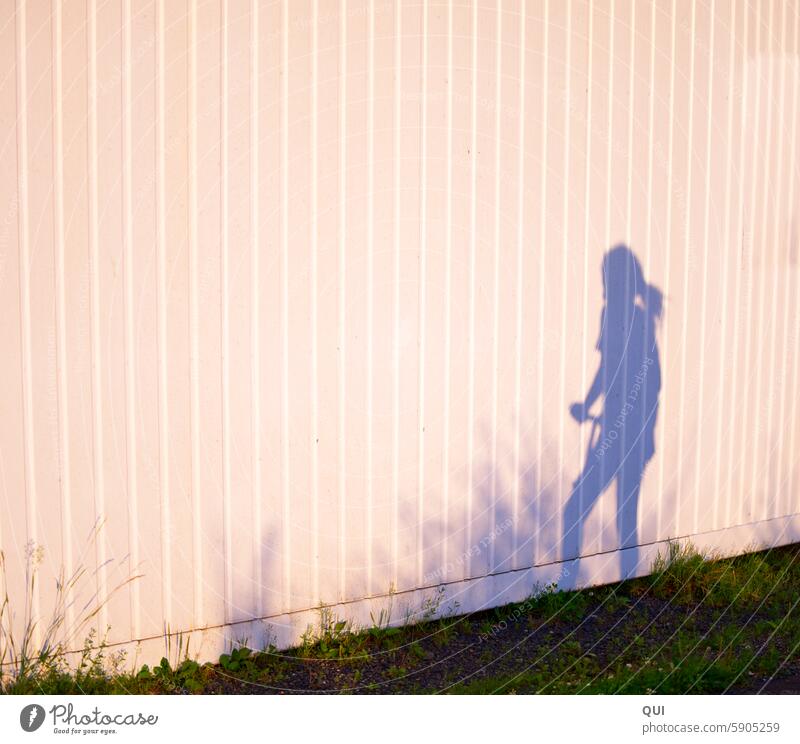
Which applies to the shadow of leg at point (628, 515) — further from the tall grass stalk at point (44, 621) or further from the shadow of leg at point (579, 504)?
the tall grass stalk at point (44, 621)

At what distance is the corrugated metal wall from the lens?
4121mm

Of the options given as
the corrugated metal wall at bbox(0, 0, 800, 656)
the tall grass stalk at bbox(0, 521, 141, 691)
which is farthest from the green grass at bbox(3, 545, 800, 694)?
the corrugated metal wall at bbox(0, 0, 800, 656)

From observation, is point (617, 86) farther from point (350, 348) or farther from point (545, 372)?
point (350, 348)

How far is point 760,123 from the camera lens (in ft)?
20.7

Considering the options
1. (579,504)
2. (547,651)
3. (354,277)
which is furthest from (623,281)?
(547,651)

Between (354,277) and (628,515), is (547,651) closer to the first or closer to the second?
(628,515)

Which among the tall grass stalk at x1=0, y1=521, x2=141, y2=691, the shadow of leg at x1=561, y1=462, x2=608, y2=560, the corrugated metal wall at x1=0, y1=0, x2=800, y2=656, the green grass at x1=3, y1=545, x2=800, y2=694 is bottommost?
the green grass at x1=3, y1=545, x2=800, y2=694
